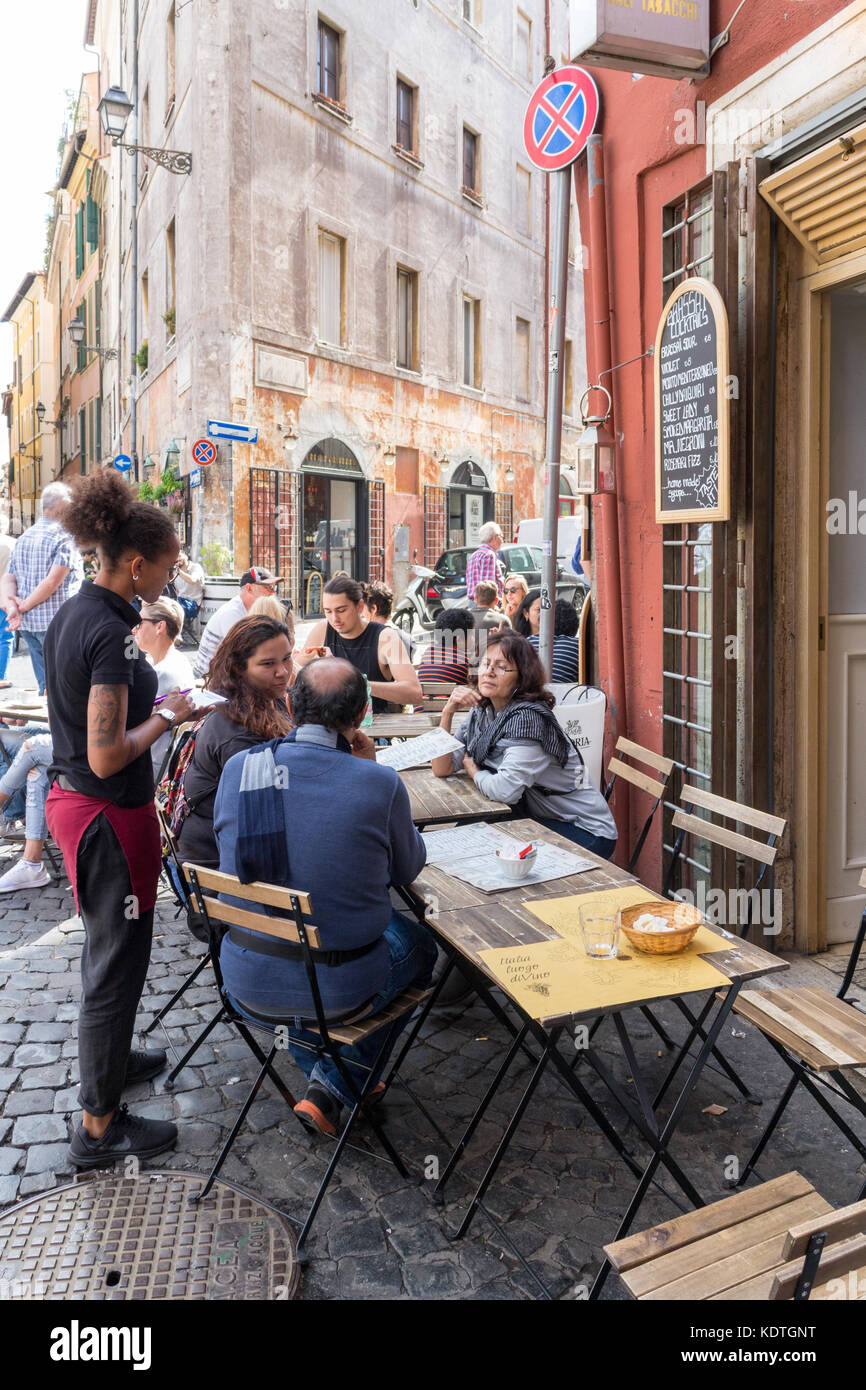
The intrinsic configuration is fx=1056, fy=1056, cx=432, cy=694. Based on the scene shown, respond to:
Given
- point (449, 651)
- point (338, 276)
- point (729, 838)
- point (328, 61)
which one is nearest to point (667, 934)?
point (729, 838)

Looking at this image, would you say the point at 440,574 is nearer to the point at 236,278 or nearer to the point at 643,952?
the point at 236,278

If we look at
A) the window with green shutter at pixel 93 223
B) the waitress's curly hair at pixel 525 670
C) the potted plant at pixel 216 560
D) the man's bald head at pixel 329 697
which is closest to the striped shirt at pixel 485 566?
the potted plant at pixel 216 560

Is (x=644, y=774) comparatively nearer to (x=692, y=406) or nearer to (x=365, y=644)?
(x=692, y=406)

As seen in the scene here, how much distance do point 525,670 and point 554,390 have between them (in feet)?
7.57

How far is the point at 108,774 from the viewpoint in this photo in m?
3.03

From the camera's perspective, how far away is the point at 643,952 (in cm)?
265

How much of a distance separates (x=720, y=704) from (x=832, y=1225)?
3269mm

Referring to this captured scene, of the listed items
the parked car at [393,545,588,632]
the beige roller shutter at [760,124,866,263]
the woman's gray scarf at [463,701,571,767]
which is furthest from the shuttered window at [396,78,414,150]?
the woman's gray scarf at [463,701,571,767]

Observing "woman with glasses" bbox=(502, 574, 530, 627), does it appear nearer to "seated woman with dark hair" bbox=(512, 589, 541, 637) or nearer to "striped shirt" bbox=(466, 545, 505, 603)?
"seated woman with dark hair" bbox=(512, 589, 541, 637)

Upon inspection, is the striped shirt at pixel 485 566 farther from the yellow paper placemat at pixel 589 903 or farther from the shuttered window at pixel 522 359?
the shuttered window at pixel 522 359
